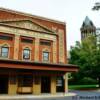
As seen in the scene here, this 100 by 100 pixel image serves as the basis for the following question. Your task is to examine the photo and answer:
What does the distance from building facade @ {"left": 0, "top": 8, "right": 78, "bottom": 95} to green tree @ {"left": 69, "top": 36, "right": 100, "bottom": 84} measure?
510 inches

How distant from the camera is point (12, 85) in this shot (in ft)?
96.5

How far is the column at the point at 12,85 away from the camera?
29.1 metres

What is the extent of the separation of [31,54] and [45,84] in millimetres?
4677

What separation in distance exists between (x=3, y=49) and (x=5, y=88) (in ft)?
16.5

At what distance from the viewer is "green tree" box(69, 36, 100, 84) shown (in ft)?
153

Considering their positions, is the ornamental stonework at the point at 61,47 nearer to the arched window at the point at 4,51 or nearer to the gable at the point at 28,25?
the gable at the point at 28,25

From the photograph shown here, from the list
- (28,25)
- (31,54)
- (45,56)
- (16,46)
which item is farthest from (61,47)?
(16,46)

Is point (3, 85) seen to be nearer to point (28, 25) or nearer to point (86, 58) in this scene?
point (28, 25)

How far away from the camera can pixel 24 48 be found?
31.8 meters

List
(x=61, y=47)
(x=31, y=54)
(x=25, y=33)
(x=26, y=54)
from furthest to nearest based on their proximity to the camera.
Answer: (x=61, y=47), (x=31, y=54), (x=25, y=33), (x=26, y=54)

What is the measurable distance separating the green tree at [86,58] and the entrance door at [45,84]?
53.1ft

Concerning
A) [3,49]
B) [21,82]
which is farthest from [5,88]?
[3,49]

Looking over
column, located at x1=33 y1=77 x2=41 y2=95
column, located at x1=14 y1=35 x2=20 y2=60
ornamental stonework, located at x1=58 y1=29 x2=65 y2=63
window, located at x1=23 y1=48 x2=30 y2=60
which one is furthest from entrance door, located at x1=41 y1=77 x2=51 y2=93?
column, located at x1=14 y1=35 x2=20 y2=60

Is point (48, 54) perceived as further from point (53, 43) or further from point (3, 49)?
point (3, 49)
